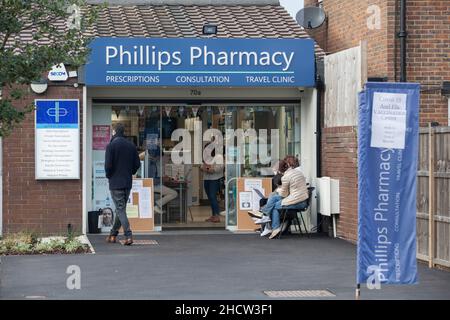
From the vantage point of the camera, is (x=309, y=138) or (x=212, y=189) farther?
(x=212, y=189)

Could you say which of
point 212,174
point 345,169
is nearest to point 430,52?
point 345,169

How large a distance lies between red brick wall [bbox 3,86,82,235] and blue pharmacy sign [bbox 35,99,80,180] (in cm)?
11

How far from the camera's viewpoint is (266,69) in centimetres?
1641

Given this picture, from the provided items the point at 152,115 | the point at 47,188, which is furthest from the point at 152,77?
the point at 47,188

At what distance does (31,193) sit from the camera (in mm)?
16062

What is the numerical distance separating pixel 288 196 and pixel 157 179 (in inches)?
115

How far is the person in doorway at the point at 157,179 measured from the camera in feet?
57.4

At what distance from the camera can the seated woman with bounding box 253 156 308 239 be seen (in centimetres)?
1575

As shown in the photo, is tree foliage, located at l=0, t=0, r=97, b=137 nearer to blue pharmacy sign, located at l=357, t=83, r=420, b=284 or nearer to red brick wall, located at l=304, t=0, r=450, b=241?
blue pharmacy sign, located at l=357, t=83, r=420, b=284

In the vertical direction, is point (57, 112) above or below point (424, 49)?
below

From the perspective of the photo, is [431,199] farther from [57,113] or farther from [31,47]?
[57,113]

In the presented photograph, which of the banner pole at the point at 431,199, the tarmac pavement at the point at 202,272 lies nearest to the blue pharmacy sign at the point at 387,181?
the tarmac pavement at the point at 202,272

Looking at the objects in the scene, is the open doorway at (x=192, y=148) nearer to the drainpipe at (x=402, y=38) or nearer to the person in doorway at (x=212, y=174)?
the person in doorway at (x=212, y=174)

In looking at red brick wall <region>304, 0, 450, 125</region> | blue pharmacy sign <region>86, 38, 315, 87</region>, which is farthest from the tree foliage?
red brick wall <region>304, 0, 450, 125</region>
